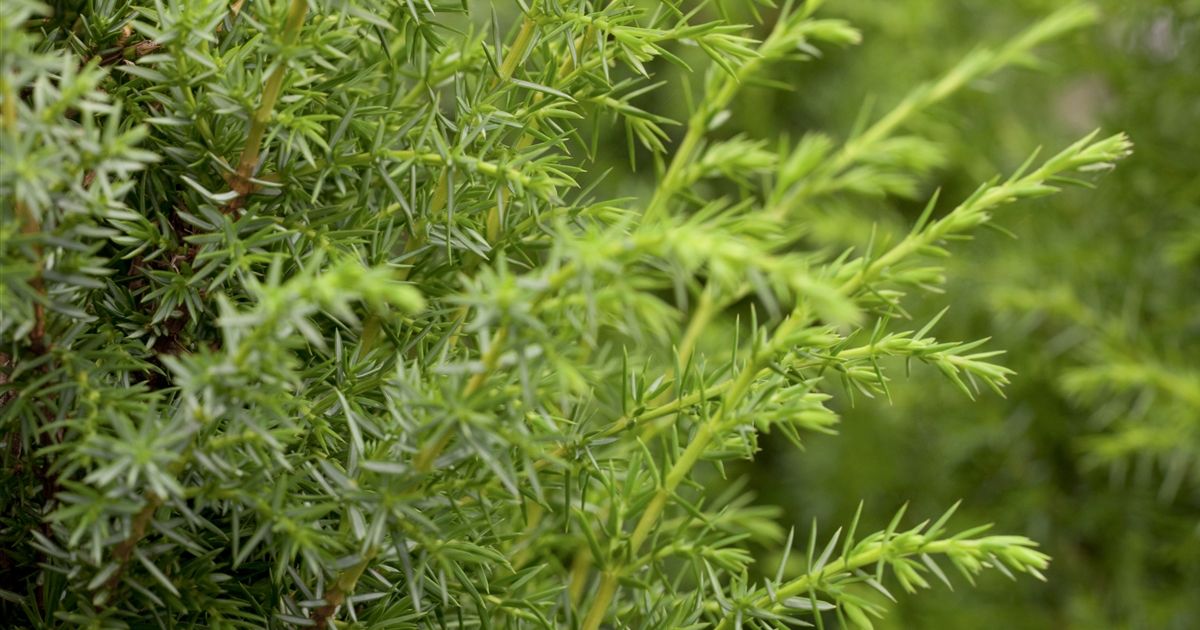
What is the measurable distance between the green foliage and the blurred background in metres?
0.49

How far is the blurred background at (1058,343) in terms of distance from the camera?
88 cm

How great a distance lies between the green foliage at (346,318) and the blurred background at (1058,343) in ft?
1.60

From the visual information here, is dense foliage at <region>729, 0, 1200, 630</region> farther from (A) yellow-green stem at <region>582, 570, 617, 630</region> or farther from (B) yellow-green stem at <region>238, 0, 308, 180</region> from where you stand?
(B) yellow-green stem at <region>238, 0, 308, 180</region>

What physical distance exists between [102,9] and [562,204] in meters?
0.17

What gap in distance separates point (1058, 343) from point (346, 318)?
0.87 m

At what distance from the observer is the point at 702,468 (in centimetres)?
113

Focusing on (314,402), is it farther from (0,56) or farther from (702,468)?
(702,468)

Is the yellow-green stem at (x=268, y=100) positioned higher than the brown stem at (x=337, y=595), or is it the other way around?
the yellow-green stem at (x=268, y=100)

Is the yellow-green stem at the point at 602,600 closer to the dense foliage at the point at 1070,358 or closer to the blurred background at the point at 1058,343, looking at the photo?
A: the blurred background at the point at 1058,343

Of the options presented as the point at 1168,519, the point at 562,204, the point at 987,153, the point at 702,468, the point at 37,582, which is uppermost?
the point at 562,204

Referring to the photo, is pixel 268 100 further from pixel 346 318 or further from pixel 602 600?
pixel 602 600

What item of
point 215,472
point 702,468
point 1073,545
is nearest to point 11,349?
point 215,472

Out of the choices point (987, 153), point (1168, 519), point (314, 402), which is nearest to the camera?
point (314, 402)

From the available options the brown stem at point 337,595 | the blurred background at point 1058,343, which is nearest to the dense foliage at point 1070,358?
the blurred background at point 1058,343
